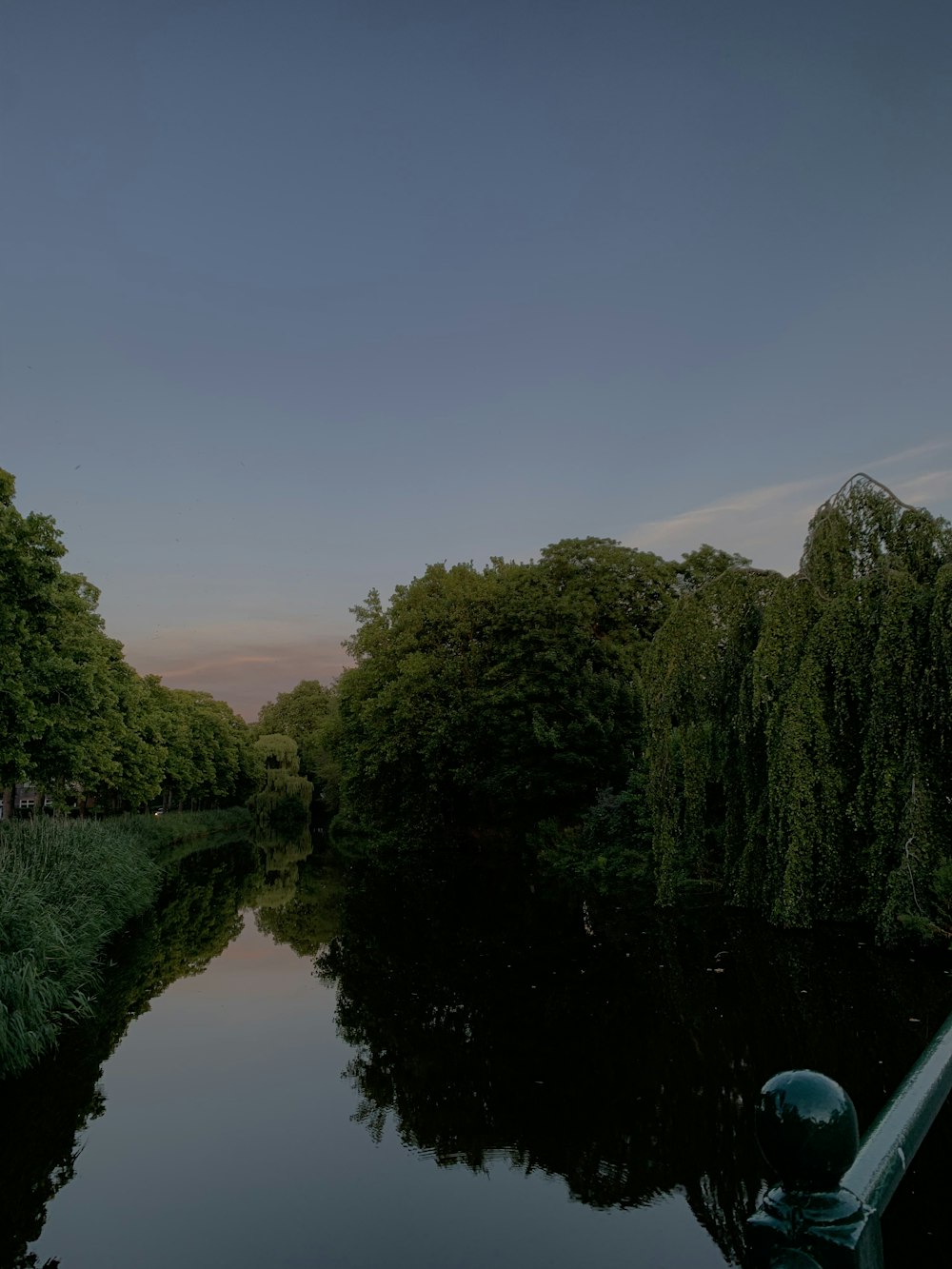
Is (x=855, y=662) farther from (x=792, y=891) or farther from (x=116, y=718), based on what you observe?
(x=116, y=718)

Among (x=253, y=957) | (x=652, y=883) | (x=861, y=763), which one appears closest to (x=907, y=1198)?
(x=861, y=763)

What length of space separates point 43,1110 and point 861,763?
930 cm

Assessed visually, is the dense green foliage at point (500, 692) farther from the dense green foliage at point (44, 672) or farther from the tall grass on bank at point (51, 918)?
the tall grass on bank at point (51, 918)

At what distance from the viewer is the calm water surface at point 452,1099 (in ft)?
17.1

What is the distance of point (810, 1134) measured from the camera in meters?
0.86

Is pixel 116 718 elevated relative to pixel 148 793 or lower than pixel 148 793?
elevated

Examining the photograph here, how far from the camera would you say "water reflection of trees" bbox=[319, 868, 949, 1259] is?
237 inches

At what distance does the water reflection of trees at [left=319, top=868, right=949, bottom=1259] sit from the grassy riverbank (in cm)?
316

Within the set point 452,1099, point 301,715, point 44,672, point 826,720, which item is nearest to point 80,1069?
point 452,1099

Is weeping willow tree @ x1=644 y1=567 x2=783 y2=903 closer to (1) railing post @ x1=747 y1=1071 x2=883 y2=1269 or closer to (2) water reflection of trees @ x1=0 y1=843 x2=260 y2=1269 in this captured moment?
(2) water reflection of trees @ x1=0 y1=843 x2=260 y2=1269

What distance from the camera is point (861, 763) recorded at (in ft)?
34.2

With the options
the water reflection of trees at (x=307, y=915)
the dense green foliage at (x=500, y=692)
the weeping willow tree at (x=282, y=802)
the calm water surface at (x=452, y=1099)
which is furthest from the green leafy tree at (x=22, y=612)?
the weeping willow tree at (x=282, y=802)

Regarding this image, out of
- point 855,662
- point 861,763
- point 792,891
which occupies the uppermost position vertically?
point 855,662

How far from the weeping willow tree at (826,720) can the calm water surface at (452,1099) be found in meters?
1.17
